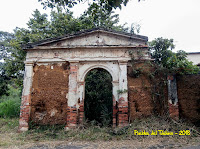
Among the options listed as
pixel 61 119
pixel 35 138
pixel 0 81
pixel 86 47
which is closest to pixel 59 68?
pixel 86 47

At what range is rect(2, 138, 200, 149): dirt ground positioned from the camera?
4574 mm

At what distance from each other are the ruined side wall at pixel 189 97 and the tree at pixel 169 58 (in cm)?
32

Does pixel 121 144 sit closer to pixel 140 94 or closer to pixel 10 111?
pixel 140 94

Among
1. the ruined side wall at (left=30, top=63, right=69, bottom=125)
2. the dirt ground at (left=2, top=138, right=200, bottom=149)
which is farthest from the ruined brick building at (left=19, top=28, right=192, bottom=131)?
the dirt ground at (left=2, top=138, right=200, bottom=149)

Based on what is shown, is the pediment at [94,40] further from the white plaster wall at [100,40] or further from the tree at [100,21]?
the tree at [100,21]

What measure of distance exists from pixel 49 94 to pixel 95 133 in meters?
2.55

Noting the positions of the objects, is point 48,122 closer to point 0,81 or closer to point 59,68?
point 59,68

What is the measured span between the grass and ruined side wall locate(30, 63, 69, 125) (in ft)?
1.36

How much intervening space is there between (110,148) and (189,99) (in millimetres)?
3800

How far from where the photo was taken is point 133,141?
199 inches

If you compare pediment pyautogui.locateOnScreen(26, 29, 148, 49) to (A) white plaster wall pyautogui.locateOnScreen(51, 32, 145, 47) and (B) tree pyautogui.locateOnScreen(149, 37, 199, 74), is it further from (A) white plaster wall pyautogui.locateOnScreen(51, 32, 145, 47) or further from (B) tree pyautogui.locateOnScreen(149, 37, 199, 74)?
(B) tree pyautogui.locateOnScreen(149, 37, 199, 74)

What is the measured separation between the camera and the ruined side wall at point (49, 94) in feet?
21.5

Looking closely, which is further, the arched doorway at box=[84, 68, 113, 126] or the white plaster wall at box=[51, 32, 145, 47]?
the arched doorway at box=[84, 68, 113, 126]

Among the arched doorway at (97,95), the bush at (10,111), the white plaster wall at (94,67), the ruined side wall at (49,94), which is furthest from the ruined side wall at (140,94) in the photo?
the bush at (10,111)
